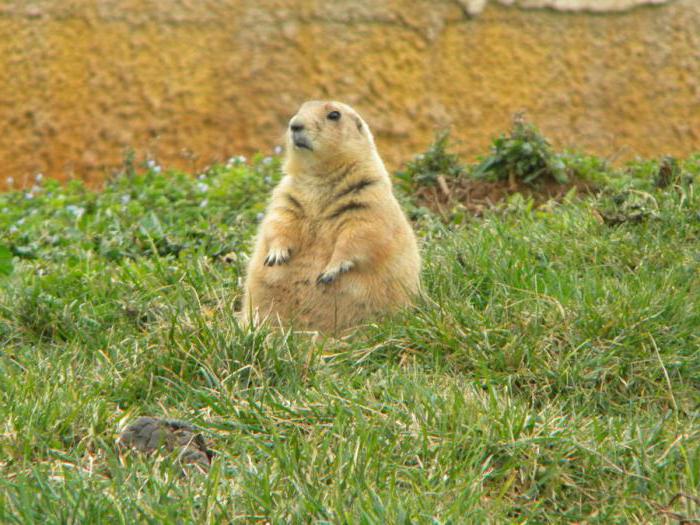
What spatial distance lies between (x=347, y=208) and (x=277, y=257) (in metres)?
0.38

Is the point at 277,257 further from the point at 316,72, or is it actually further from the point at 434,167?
the point at 316,72

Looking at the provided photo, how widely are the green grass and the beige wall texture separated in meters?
1.91

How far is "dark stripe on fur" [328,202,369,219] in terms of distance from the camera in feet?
16.5

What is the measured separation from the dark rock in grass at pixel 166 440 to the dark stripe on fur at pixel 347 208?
160cm

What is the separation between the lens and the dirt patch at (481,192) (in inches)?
264

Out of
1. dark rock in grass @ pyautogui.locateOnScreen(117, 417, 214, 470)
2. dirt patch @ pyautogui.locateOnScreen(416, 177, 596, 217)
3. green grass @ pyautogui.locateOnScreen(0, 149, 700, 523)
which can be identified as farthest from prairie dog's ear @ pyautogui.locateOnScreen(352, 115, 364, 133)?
dark rock in grass @ pyautogui.locateOnScreen(117, 417, 214, 470)

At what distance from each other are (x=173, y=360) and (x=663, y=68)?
17.6 feet

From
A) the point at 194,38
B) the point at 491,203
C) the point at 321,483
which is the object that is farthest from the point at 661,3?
the point at 321,483

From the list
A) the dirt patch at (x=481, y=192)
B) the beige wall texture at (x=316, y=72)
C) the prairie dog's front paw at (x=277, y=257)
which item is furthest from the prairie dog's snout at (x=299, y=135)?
the beige wall texture at (x=316, y=72)

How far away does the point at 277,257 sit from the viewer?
16.2 feet

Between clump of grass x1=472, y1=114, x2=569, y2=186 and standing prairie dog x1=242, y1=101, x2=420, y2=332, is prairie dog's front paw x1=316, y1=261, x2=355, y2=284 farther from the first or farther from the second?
clump of grass x1=472, y1=114, x2=569, y2=186

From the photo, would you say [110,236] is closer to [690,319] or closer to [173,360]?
[173,360]

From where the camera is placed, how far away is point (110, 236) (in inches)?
248

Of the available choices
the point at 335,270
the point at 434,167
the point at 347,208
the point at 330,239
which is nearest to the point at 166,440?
the point at 335,270
